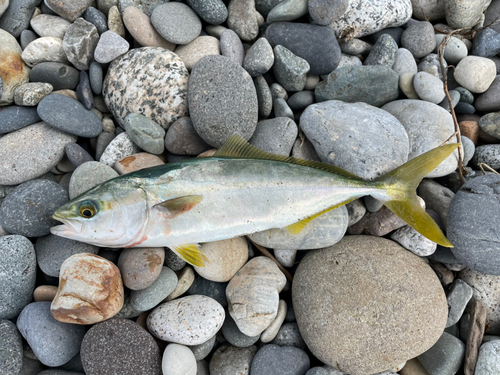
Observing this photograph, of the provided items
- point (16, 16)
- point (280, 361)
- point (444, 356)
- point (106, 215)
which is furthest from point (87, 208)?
point (444, 356)

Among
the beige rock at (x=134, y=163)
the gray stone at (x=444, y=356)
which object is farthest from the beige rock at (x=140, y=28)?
the gray stone at (x=444, y=356)

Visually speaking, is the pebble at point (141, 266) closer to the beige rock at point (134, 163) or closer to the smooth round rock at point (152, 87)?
the beige rock at point (134, 163)

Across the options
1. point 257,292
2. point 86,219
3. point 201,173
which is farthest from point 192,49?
point 257,292

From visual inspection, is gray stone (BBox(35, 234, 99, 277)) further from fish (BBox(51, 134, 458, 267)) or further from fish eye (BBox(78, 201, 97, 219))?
fish eye (BBox(78, 201, 97, 219))

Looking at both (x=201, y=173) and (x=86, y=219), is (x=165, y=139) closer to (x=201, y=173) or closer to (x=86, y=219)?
(x=201, y=173)

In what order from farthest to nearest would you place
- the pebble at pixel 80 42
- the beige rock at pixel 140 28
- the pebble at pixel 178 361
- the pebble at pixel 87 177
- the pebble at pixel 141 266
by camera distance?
the beige rock at pixel 140 28
the pebble at pixel 80 42
the pebble at pixel 87 177
the pebble at pixel 141 266
the pebble at pixel 178 361

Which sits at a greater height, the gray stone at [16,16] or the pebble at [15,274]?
the gray stone at [16,16]
